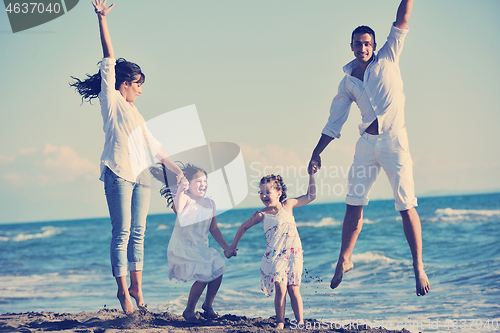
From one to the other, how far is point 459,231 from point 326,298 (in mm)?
11443

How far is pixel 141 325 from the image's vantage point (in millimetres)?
3549

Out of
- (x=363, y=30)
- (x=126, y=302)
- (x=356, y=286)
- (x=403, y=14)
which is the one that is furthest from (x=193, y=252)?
(x=356, y=286)

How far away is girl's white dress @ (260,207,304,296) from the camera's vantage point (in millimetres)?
3498

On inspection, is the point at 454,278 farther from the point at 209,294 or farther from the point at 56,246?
the point at 56,246

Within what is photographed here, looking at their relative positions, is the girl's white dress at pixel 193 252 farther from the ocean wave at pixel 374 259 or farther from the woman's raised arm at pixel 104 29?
the ocean wave at pixel 374 259

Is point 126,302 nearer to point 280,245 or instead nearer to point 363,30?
point 280,245

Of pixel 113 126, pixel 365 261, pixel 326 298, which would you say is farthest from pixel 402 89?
pixel 365 261

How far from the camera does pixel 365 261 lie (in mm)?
9695

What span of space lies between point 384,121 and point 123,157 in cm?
208

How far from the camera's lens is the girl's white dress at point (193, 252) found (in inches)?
147

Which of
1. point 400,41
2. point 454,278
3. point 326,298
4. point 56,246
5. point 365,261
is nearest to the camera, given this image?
point 400,41

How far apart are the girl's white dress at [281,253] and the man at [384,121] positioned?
2.16ft

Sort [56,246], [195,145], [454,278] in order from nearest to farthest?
[195,145] < [454,278] < [56,246]

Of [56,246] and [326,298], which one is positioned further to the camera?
[56,246]
